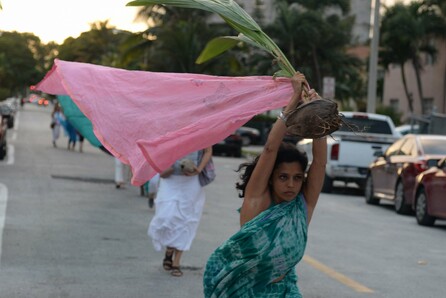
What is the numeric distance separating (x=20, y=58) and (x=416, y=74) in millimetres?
124718

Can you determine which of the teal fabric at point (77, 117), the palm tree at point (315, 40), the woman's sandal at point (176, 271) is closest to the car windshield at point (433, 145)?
the teal fabric at point (77, 117)

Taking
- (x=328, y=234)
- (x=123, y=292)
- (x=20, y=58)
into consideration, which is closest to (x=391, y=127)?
(x=328, y=234)

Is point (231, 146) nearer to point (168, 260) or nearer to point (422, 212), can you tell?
point (422, 212)

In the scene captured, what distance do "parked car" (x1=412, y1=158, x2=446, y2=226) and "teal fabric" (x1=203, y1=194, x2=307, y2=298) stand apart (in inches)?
446

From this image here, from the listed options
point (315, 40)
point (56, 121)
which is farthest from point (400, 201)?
point (315, 40)

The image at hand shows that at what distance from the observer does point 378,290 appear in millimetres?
9609

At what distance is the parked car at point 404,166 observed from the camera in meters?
18.0

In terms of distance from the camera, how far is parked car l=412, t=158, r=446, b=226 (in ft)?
51.9

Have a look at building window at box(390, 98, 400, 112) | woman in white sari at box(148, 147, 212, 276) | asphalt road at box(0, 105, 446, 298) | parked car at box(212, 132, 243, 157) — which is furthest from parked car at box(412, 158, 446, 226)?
building window at box(390, 98, 400, 112)

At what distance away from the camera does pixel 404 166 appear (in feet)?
61.2

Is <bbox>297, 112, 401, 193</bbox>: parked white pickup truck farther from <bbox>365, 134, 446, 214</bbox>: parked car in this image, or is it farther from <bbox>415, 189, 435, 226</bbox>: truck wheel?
<bbox>415, 189, 435, 226</bbox>: truck wheel

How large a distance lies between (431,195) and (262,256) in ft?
39.3

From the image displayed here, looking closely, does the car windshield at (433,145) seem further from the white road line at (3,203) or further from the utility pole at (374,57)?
the utility pole at (374,57)

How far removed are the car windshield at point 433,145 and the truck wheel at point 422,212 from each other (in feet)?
5.79
